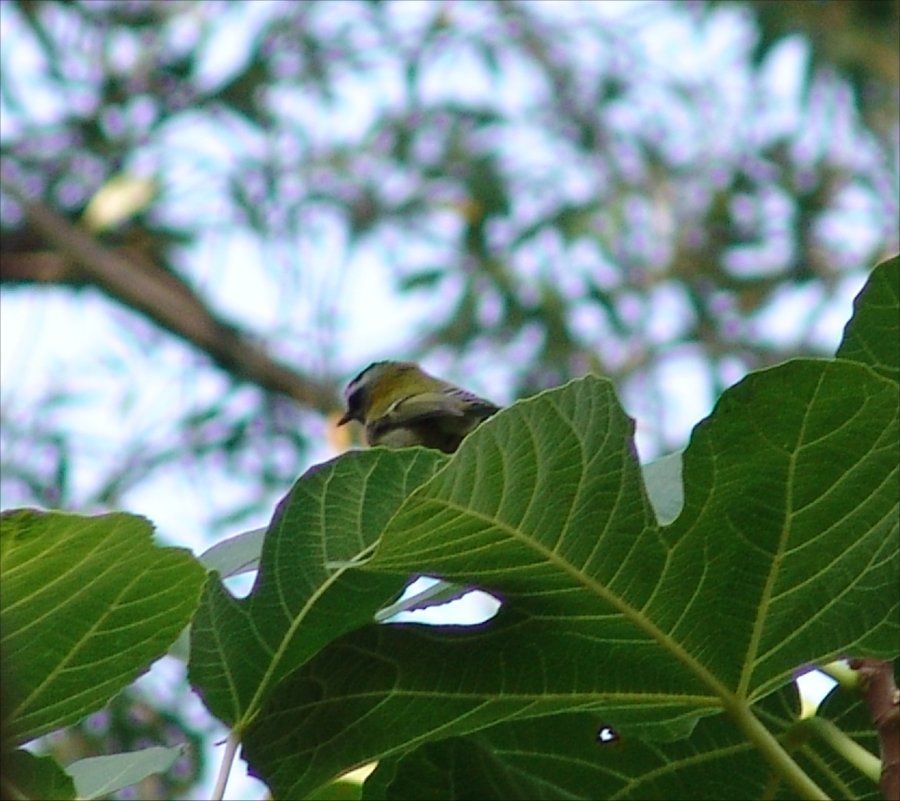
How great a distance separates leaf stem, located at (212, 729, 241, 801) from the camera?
0.71 meters

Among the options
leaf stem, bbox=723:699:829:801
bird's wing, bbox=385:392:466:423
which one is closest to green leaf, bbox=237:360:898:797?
leaf stem, bbox=723:699:829:801

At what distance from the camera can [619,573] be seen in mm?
742

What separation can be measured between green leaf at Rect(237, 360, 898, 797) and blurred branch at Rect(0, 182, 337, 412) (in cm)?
619

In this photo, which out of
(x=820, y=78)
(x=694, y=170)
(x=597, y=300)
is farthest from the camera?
(x=694, y=170)

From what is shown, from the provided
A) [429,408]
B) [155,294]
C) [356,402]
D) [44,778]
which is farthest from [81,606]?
[155,294]

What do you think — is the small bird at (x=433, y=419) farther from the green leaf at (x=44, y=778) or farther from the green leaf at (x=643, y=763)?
the green leaf at (x=44, y=778)

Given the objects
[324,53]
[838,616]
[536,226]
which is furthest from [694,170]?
[838,616]

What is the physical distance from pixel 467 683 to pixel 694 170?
7939 millimetres

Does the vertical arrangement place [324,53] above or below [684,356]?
above

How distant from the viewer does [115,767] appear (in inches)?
32.0

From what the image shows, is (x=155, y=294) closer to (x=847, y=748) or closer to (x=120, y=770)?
(x=120, y=770)

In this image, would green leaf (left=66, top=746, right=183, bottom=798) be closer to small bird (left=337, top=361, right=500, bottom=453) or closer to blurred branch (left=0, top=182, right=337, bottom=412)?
small bird (left=337, top=361, right=500, bottom=453)

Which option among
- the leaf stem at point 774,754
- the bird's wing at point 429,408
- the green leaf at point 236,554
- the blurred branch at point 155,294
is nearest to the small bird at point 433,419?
the bird's wing at point 429,408

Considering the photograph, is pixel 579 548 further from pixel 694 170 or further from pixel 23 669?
pixel 694 170
